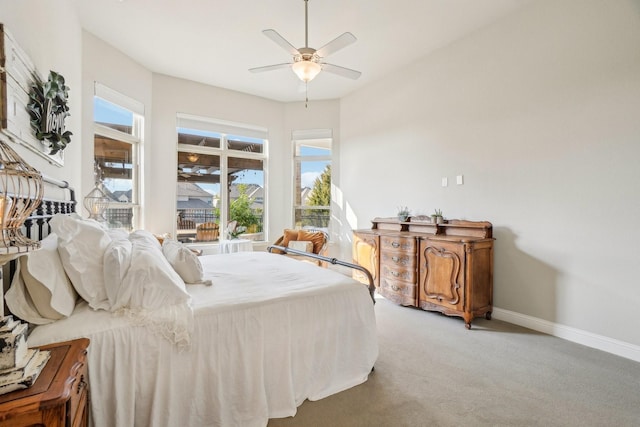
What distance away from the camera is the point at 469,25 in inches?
137

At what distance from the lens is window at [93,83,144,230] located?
3.95 metres

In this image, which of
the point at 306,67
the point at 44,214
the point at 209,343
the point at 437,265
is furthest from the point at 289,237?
the point at 209,343

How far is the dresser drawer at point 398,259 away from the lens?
3.65m

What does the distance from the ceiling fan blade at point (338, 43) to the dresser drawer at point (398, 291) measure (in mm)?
2710

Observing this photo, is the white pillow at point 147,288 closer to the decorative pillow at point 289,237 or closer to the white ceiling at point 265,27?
the white ceiling at point 265,27

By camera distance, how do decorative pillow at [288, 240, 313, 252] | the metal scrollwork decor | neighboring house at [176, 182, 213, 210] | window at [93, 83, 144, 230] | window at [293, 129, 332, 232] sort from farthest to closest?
1. window at [293, 129, 332, 232]
2. neighboring house at [176, 182, 213, 210]
3. decorative pillow at [288, 240, 313, 252]
4. window at [93, 83, 144, 230]
5. the metal scrollwork decor

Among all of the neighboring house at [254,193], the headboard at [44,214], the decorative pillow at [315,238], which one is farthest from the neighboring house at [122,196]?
the decorative pillow at [315,238]

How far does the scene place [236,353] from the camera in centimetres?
160

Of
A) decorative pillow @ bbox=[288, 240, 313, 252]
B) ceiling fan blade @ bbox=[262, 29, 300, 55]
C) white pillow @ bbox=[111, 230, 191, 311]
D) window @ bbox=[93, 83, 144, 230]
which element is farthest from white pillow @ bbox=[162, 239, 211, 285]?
decorative pillow @ bbox=[288, 240, 313, 252]

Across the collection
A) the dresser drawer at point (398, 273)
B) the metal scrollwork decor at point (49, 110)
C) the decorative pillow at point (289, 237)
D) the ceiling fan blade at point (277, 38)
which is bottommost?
the dresser drawer at point (398, 273)

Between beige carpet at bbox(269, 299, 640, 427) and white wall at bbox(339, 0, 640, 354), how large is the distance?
1.74ft

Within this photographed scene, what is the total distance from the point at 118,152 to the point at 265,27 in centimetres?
269

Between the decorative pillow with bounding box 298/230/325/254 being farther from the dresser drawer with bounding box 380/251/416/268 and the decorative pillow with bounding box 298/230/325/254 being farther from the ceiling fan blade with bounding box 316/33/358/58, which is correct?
the ceiling fan blade with bounding box 316/33/358/58

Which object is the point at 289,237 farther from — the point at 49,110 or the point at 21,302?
the point at 21,302
